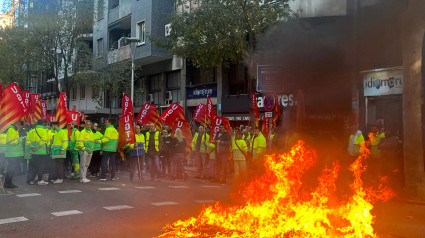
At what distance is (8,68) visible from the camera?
2402 centimetres

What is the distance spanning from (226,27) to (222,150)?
4491 millimetres

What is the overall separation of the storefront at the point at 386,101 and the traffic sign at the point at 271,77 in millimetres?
1339

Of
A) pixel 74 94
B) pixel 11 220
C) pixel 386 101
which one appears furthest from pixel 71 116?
pixel 74 94

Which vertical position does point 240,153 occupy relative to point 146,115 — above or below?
below

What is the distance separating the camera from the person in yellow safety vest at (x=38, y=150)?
9617 millimetres

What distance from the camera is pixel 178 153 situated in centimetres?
1162

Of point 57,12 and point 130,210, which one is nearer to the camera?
point 130,210

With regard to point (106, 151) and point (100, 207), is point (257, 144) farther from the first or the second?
point (100, 207)

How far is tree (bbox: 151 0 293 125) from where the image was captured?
12.0 m

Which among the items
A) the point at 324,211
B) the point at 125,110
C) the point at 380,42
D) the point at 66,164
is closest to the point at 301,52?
the point at 380,42

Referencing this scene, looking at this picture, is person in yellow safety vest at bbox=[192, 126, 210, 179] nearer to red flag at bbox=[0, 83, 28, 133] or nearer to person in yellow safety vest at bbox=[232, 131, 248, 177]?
person in yellow safety vest at bbox=[232, 131, 248, 177]

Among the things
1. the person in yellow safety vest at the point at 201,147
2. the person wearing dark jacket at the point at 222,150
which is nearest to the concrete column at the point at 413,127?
the person wearing dark jacket at the point at 222,150

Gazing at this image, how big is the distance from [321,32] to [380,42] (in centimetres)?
81

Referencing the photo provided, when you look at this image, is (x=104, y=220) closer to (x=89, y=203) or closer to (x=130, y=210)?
(x=130, y=210)
